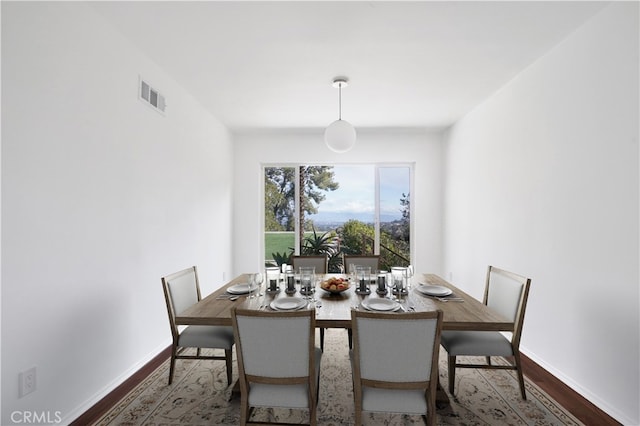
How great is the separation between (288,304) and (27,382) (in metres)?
1.37

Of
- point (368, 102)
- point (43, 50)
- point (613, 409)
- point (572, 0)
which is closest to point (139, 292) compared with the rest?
point (43, 50)

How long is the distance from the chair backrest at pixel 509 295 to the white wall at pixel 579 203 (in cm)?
47

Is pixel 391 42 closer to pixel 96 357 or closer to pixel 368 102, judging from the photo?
pixel 368 102

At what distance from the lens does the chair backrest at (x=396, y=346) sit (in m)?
1.44

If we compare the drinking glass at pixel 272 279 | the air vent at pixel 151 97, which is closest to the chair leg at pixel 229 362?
the drinking glass at pixel 272 279

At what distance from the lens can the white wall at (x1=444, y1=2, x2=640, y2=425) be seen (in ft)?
6.21

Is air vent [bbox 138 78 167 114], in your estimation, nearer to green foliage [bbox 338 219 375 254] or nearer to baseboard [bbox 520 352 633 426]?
green foliage [bbox 338 219 375 254]

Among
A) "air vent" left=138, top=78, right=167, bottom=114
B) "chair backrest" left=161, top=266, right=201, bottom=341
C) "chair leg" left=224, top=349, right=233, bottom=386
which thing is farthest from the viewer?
"air vent" left=138, top=78, right=167, bottom=114

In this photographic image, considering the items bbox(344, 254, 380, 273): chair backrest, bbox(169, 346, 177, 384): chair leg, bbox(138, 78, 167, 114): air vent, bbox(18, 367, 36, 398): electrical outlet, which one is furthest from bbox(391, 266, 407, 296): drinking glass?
bbox(138, 78, 167, 114): air vent

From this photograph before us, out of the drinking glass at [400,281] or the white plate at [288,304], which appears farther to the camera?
the drinking glass at [400,281]

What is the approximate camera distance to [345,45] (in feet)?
7.92

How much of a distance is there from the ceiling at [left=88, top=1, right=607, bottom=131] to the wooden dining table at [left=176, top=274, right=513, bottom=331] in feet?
5.99

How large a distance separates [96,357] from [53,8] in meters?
2.11

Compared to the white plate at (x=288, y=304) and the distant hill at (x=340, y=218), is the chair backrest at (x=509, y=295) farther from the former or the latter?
the distant hill at (x=340, y=218)
